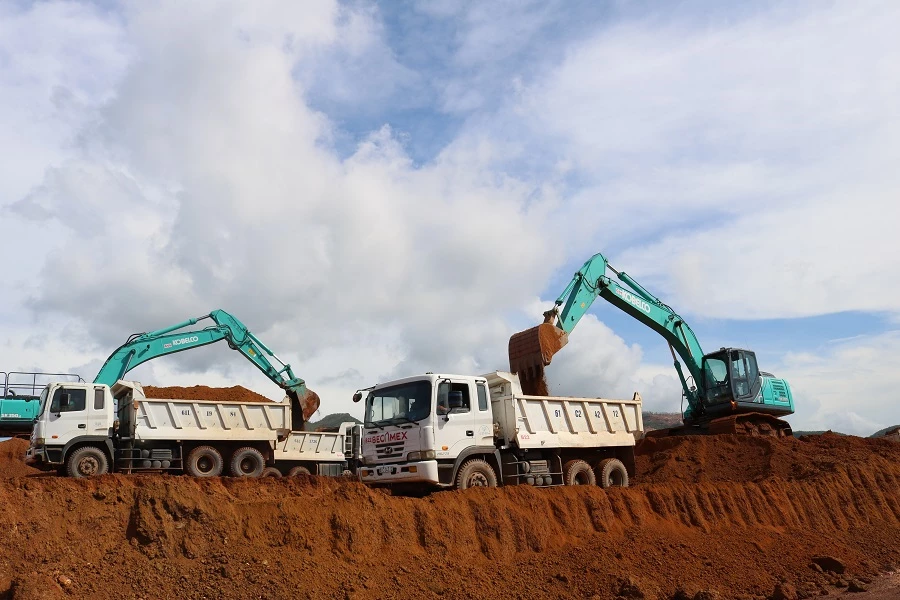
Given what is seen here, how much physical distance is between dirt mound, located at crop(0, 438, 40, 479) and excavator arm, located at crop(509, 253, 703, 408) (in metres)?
18.4

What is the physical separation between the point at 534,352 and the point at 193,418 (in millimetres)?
9947

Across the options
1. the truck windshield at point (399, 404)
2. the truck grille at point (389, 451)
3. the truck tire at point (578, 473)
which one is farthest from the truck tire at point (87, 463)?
the truck tire at point (578, 473)

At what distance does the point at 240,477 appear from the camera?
20562 mm

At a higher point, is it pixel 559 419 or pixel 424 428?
pixel 559 419

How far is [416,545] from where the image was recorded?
35.9 feet

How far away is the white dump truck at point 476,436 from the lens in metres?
12.8

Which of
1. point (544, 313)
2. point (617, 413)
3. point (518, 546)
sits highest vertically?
point (544, 313)

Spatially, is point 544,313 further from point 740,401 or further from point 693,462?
point 740,401

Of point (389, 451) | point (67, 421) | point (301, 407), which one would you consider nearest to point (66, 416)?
point (67, 421)

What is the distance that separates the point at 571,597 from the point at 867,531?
35.2ft

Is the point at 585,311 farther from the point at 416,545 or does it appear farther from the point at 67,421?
the point at 67,421

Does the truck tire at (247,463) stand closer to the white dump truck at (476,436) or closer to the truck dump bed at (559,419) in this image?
the white dump truck at (476,436)

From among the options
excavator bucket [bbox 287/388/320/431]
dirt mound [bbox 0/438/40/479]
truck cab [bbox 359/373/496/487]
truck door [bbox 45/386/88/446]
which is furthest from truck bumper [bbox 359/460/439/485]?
dirt mound [bbox 0/438/40/479]

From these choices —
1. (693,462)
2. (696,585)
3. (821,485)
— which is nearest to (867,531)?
(821,485)
